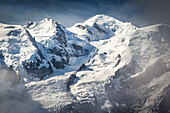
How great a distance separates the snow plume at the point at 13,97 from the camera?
48.0 metres

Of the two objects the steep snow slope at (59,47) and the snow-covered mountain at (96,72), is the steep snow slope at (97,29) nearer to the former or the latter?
the steep snow slope at (59,47)

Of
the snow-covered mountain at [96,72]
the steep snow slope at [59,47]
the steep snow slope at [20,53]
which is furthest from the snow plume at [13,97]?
the steep snow slope at [59,47]

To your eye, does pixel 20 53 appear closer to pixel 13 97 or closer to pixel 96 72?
pixel 13 97

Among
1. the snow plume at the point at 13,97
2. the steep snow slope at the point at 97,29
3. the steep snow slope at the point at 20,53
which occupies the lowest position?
the snow plume at the point at 13,97

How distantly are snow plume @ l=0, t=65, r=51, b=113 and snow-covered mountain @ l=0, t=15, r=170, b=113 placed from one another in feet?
7.41

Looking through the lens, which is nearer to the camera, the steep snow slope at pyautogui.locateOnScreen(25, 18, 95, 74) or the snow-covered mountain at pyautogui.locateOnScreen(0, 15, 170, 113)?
the snow-covered mountain at pyautogui.locateOnScreen(0, 15, 170, 113)

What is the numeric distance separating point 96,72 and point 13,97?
120ft

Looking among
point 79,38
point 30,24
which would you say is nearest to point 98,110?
point 79,38

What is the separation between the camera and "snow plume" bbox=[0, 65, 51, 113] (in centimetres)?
4803

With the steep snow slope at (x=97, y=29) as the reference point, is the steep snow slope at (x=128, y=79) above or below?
below

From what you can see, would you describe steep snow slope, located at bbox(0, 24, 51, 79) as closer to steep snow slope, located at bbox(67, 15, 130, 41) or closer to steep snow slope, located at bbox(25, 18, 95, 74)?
steep snow slope, located at bbox(25, 18, 95, 74)

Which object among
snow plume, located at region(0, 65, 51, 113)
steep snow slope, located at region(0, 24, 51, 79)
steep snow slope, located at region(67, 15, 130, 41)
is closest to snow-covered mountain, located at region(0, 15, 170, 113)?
steep snow slope, located at region(0, 24, 51, 79)

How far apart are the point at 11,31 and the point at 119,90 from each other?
204 ft

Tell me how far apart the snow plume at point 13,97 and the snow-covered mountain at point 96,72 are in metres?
2.26
